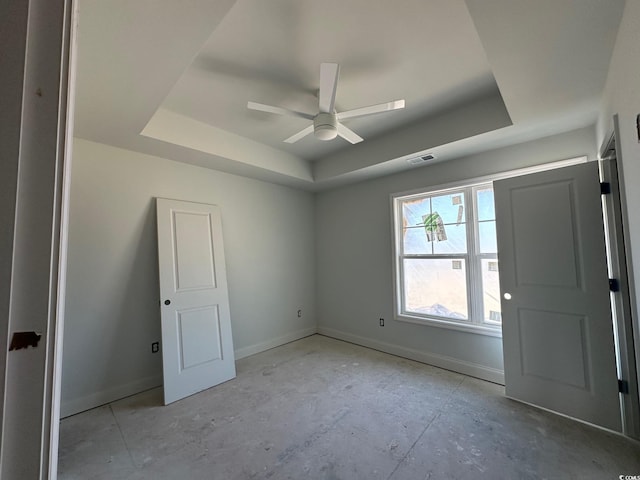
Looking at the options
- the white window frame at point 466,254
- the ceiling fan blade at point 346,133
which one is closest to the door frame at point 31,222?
the ceiling fan blade at point 346,133

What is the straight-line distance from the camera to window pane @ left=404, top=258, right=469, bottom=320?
10.6ft

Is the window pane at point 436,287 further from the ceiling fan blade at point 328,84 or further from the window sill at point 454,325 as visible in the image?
the ceiling fan blade at point 328,84

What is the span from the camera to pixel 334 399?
256 cm

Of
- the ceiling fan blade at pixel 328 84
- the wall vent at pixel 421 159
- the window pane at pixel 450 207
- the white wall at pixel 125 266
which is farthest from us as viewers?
the window pane at pixel 450 207

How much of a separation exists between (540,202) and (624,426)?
1.80 m

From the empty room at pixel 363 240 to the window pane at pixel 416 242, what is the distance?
1.2 inches

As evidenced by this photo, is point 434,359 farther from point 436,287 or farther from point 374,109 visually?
point 374,109

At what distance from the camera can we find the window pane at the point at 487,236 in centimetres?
298

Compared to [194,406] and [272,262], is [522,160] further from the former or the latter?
[194,406]

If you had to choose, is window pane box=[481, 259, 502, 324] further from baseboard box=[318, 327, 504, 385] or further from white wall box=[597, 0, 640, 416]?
white wall box=[597, 0, 640, 416]

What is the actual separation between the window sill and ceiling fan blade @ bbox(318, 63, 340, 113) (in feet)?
8.85

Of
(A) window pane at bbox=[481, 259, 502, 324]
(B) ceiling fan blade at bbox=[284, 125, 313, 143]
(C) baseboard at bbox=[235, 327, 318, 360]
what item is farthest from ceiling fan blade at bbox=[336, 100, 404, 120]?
(C) baseboard at bbox=[235, 327, 318, 360]

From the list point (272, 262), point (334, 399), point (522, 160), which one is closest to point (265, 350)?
point (272, 262)

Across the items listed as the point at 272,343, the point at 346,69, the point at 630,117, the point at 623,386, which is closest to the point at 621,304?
the point at 623,386
